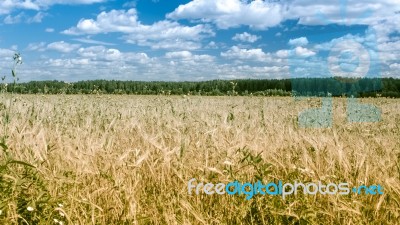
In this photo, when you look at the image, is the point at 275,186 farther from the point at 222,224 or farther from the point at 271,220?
the point at 222,224

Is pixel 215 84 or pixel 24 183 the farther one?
pixel 215 84

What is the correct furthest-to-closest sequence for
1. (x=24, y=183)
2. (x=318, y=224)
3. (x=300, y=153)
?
(x=300, y=153) < (x=24, y=183) < (x=318, y=224)

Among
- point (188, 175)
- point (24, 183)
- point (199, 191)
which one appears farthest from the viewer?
point (188, 175)

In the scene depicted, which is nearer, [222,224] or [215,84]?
[222,224]

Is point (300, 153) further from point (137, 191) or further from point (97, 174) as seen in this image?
point (97, 174)

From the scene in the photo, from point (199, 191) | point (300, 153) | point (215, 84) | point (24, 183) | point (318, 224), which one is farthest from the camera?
point (215, 84)

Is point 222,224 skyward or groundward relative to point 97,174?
groundward

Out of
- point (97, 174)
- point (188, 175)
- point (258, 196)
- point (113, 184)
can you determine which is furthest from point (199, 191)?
point (97, 174)

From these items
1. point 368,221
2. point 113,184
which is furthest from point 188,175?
point 368,221

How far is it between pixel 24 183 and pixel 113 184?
2.20 ft

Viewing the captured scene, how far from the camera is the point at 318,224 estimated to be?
2.75 meters

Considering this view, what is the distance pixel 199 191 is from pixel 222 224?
20.0 inches

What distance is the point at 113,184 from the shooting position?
318 centimetres

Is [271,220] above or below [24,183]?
below
